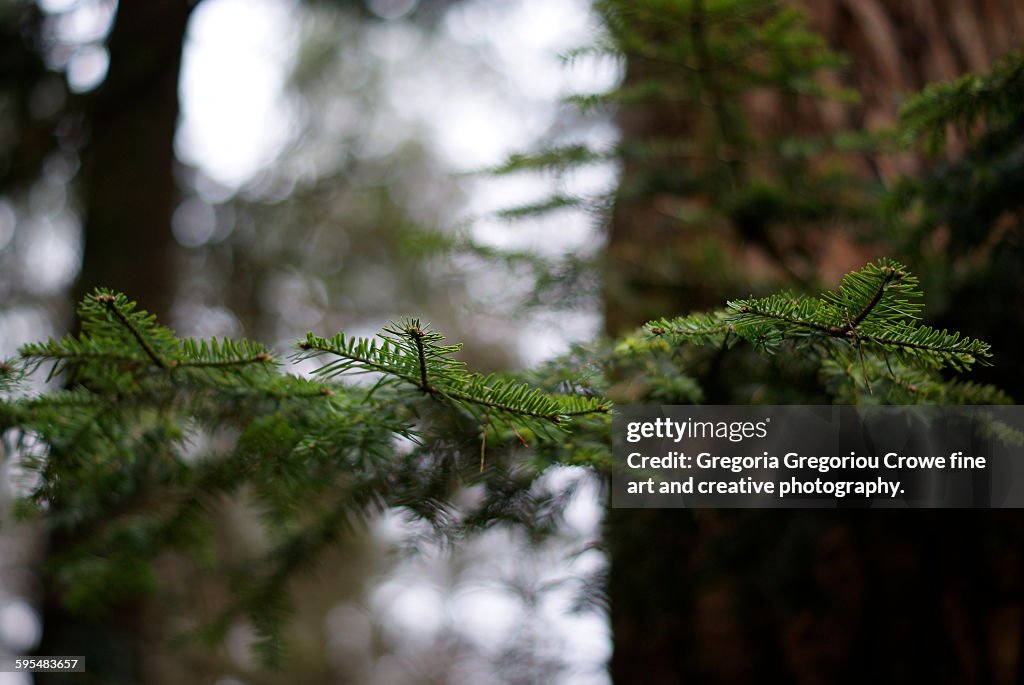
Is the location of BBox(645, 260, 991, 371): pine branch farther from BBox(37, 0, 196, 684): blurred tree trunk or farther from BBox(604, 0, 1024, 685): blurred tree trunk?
BBox(37, 0, 196, 684): blurred tree trunk

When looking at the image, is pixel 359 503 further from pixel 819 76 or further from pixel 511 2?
pixel 511 2

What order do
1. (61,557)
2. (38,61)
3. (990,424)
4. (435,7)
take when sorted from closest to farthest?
(990,424) → (61,557) → (38,61) → (435,7)

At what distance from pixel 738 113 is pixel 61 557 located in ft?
4.52

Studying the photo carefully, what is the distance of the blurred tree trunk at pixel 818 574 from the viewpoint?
41.9 inches

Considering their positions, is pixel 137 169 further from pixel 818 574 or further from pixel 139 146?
pixel 818 574

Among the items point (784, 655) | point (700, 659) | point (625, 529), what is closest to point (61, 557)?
point (625, 529)

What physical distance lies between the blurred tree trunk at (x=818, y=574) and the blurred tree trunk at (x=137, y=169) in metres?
1.61

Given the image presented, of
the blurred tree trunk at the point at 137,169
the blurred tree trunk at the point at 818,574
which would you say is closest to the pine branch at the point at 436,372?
the blurred tree trunk at the point at 818,574

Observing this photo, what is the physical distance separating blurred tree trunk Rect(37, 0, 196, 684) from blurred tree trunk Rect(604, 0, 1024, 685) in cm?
161

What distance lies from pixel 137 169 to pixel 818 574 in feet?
7.97

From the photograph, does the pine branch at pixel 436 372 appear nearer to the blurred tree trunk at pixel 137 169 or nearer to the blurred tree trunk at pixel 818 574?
Result: the blurred tree trunk at pixel 818 574

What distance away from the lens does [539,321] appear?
1355mm

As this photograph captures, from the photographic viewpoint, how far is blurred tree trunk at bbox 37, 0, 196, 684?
2.22 metres

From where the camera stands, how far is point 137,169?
237 centimetres
